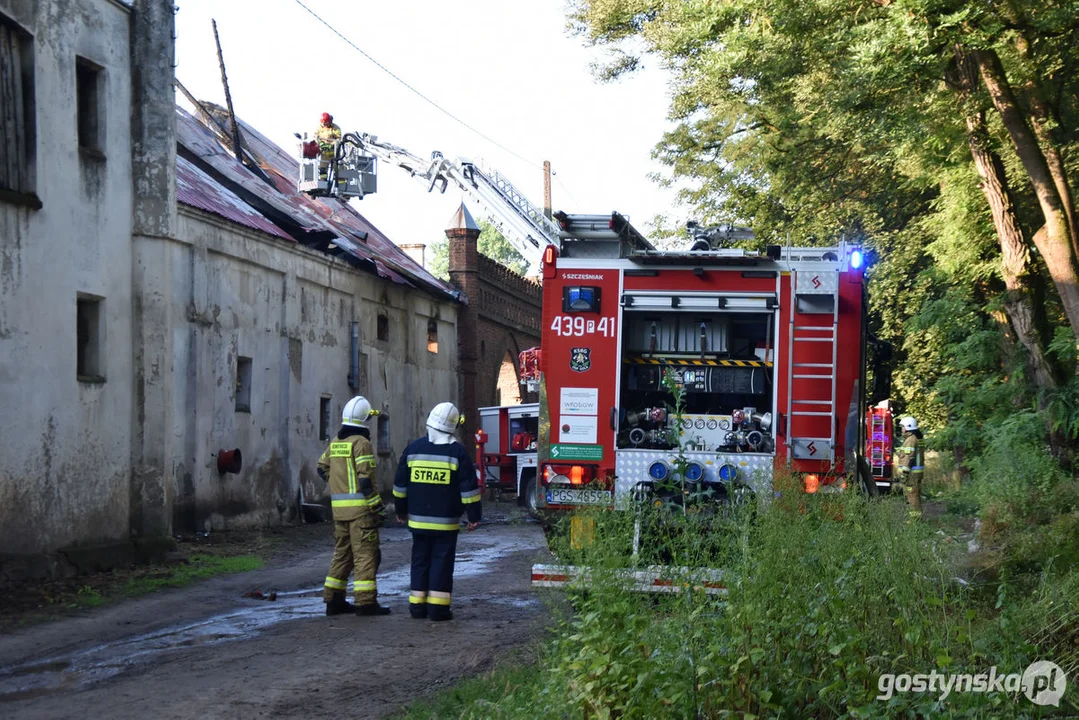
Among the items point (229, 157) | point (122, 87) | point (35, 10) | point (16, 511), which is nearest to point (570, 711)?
point (16, 511)

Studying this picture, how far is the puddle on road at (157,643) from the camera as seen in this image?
7770 millimetres

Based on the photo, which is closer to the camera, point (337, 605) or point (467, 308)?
point (337, 605)

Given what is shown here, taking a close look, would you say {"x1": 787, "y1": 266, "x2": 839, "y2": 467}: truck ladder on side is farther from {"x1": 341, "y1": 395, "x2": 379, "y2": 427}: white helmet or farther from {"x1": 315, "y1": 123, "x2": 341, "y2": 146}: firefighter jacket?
{"x1": 315, "y1": 123, "x2": 341, "y2": 146}: firefighter jacket

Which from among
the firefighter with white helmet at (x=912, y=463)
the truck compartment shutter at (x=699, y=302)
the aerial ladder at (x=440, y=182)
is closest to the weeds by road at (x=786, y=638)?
the truck compartment shutter at (x=699, y=302)

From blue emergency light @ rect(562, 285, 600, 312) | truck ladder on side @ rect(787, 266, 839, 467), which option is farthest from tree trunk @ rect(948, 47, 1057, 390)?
blue emergency light @ rect(562, 285, 600, 312)

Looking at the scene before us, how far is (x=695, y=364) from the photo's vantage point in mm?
10898

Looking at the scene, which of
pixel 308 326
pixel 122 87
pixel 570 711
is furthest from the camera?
pixel 308 326

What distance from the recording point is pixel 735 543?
7.21 m

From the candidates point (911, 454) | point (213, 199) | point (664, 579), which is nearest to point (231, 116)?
point (213, 199)

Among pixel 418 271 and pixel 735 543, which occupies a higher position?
pixel 418 271

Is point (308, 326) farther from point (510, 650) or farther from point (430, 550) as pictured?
point (510, 650)

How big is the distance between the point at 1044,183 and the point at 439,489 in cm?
803

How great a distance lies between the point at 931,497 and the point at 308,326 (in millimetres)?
13984

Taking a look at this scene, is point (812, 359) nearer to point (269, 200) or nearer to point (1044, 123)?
point (1044, 123)
